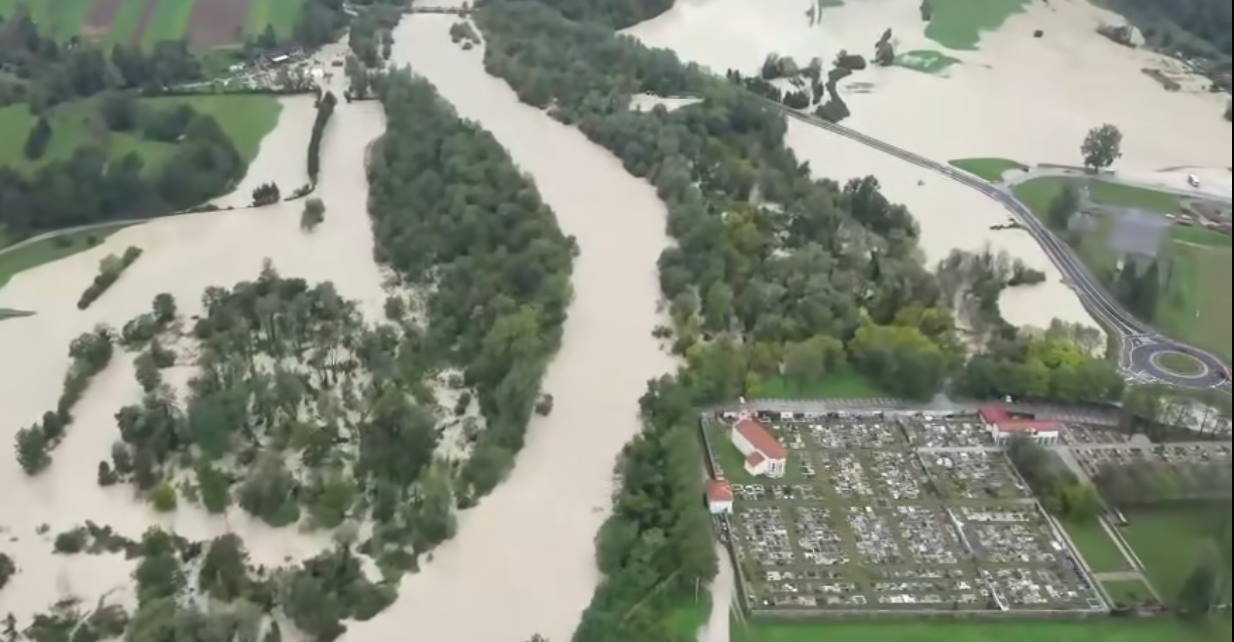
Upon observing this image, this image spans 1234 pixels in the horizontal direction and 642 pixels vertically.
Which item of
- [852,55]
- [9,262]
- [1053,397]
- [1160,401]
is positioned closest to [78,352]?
[9,262]

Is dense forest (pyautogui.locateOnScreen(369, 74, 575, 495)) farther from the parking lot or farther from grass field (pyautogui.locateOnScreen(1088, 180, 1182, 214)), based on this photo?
grass field (pyautogui.locateOnScreen(1088, 180, 1182, 214))

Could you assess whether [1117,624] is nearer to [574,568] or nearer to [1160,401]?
[1160,401]

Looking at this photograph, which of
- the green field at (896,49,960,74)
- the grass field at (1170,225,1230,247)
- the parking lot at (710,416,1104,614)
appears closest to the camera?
the grass field at (1170,225,1230,247)

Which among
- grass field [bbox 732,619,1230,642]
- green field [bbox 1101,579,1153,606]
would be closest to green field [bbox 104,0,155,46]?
grass field [bbox 732,619,1230,642]

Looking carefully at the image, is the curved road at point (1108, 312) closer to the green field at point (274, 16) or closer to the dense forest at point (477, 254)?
the dense forest at point (477, 254)

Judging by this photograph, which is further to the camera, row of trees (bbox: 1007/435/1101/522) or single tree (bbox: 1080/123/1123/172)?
single tree (bbox: 1080/123/1123/172)

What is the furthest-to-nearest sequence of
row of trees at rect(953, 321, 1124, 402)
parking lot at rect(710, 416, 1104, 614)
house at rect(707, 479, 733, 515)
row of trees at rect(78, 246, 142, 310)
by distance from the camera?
row of trees at rect(78, 246, 142, 310) < row of trees at rect(953, 321, 1124, 402) < house at rect(707, 479, 733, 515) < parking lot at rect(710, 416, 1104, 614)

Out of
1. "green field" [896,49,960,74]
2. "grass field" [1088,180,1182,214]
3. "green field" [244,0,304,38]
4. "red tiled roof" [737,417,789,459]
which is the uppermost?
"green field" [896,49,960,74]
